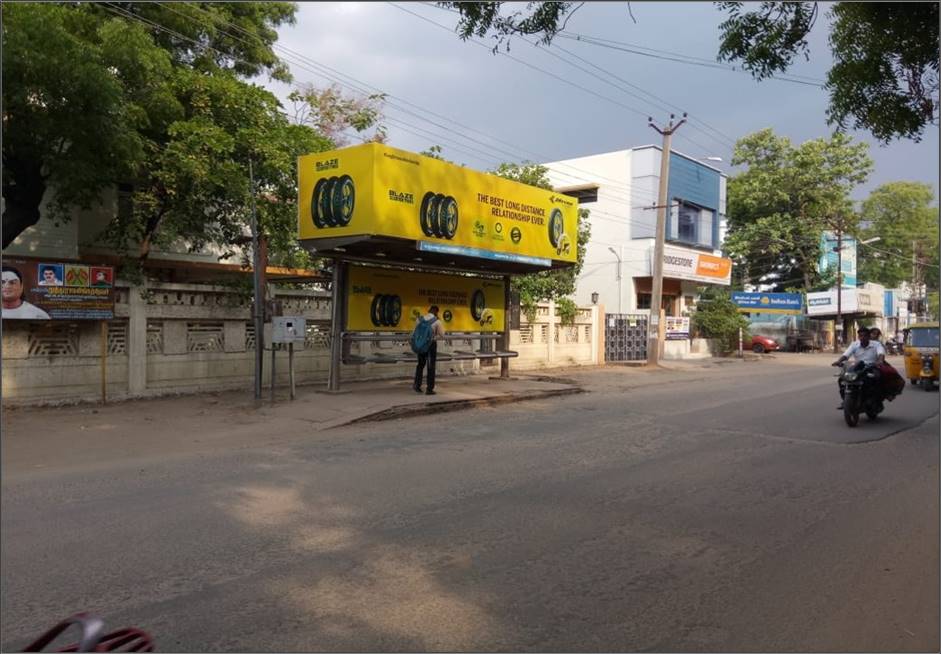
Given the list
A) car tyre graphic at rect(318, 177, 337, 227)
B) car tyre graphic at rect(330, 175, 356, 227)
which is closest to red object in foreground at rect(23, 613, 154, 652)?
car tyre graphic at rect(330, 175, 356, 227)

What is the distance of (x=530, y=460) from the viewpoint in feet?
25.9

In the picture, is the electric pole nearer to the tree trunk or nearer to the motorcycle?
the motorcycle

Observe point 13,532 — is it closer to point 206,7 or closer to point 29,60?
point 29,60

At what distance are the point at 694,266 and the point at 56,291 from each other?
1096 inches

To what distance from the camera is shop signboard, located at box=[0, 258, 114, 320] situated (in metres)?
10.2

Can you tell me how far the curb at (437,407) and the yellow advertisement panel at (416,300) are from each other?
234 centimetres

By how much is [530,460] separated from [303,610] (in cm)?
434

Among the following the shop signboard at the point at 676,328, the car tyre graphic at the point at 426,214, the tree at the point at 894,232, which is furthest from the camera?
the tree at the point at 894,232

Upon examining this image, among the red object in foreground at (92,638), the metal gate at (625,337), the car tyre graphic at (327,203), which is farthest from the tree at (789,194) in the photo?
the red object in foreground at (92,638)

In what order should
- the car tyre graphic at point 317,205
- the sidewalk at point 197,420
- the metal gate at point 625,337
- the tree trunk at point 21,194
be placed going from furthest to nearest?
the metal gate at point 625,337
the car tyre graphic at point 317,205
the tree trunk at point 21,194
the sidewalk at point 197,420

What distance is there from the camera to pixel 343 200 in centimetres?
1191

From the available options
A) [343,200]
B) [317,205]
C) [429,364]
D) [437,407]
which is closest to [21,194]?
[317,205]

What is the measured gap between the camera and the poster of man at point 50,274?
34.6 ft

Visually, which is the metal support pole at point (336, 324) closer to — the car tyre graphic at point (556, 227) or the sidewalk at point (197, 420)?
the sidewalk at point (197, 420)
